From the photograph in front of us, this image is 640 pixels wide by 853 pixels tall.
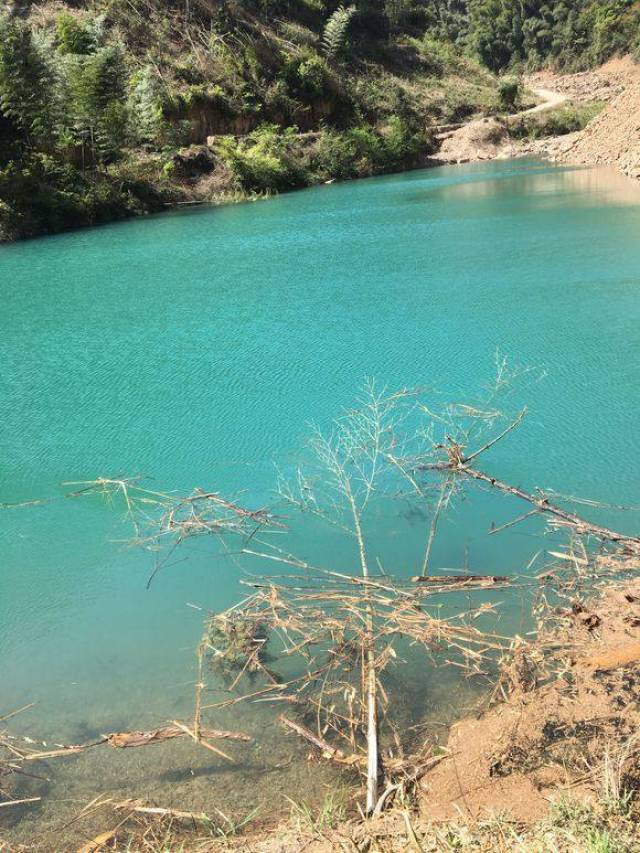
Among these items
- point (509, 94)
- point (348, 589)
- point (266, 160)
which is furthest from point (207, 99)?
point (348, 589)

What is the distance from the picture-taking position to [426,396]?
5.48 m

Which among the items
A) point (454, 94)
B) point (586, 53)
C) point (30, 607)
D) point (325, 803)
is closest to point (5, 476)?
point (30, 607)

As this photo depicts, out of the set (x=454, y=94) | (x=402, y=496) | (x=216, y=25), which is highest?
(x=216, y=25)

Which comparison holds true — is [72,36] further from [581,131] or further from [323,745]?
[323,745]

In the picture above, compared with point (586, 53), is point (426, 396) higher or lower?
lower

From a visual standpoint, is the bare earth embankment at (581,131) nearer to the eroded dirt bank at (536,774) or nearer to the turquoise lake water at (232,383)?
the turquoise lake water at (232,383)

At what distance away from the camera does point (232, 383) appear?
6234mm

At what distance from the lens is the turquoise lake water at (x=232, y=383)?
3188 millimetres

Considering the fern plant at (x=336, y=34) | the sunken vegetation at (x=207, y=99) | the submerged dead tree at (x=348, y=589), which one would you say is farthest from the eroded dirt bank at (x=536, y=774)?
the fern plant at (x=336, y=34)

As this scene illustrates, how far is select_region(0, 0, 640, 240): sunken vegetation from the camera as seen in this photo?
1855 centimetres

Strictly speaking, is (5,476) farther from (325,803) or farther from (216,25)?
(216,25)

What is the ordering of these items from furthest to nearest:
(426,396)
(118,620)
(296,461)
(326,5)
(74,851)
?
1. (326,5)
2. (426,396)
3. (296,461)
4. (118,620)
5. (74,851)

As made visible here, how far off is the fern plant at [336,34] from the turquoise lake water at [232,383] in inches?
865

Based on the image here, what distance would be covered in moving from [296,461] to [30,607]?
1903 mm
